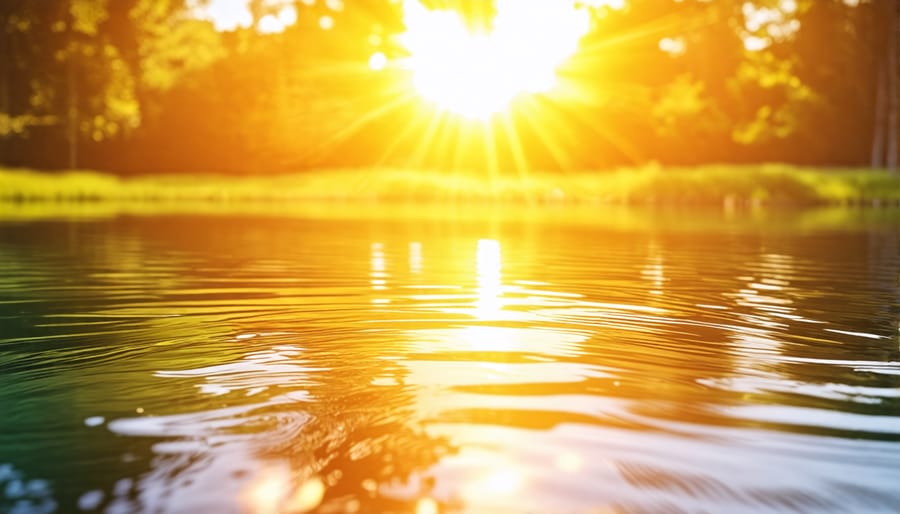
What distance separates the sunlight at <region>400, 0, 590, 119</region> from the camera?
1794 inches

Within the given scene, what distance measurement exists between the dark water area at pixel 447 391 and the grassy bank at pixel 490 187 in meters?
25.7

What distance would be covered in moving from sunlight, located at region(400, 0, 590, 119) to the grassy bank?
5667mm

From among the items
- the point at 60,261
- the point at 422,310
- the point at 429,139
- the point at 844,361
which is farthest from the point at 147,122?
the point at 844,361

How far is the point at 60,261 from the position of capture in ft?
40.7

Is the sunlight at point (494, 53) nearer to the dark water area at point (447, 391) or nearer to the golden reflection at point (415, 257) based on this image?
the golden reflection at point (415, 257)

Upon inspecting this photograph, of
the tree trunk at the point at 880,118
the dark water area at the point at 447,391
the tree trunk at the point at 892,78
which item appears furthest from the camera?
the tree trunk at the point at 880,118

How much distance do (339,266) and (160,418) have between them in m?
7.60

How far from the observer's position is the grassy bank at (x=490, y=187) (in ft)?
115

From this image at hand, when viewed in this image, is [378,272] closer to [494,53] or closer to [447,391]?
[447,391]

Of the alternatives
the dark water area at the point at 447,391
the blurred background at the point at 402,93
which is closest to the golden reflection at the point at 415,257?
the dark water area at the point at 447,391

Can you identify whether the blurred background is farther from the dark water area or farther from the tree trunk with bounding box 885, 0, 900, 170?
the dark water area

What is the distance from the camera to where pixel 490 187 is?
3944cm

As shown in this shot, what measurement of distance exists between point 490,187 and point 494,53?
36.3ft

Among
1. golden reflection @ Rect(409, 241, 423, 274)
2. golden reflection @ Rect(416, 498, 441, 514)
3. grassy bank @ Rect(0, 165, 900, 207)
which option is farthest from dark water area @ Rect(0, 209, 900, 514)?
grassy bank @ Rect(0, 165, 900, 207)
